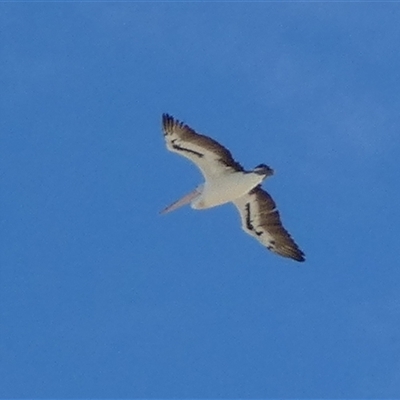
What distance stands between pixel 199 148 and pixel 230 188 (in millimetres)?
1655

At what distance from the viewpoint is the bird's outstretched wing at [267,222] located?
47844mm

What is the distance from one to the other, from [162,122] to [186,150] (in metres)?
1.13

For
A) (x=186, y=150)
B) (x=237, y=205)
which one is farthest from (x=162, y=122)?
(x=237, y=205)

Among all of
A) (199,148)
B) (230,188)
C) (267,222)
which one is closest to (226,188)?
(230,188)

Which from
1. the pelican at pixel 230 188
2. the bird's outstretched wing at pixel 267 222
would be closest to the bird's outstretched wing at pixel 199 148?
the pelican at pixel 230 188

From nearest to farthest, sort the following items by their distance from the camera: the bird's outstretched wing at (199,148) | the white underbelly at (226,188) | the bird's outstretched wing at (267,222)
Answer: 1. the bird's outstretched wing at (199,148)
2. the white underbelly at (226,188)
3. the bird's outstretched wing at (267,222)

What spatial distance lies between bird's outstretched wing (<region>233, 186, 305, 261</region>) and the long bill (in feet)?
3.89

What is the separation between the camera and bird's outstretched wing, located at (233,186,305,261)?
47844 mm

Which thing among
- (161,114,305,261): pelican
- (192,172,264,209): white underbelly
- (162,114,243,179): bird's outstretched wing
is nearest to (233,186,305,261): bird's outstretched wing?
(161,114,305,261): pelican

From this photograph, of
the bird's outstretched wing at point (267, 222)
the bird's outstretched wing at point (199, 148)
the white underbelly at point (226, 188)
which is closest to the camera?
Result: the bird's outstretched wing at point (199, 148)

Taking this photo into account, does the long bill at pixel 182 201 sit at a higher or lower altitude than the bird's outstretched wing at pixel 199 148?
higher

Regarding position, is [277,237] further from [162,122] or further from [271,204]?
[162,122]

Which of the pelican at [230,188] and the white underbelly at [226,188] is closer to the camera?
the pelican at [230,188]

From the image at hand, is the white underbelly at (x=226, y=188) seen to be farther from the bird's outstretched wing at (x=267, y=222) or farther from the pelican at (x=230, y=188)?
the bird's outstretched wing at (x=267, y=222)
